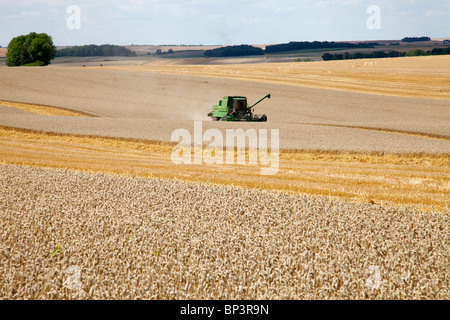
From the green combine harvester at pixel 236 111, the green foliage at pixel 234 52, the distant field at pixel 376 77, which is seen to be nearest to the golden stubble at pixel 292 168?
the green combine harvester at pixel 236 111

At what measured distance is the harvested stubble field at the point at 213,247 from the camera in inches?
244

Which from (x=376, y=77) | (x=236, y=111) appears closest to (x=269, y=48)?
(x=376, y=77)

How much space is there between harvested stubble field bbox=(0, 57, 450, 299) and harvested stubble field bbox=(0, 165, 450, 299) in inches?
1.1

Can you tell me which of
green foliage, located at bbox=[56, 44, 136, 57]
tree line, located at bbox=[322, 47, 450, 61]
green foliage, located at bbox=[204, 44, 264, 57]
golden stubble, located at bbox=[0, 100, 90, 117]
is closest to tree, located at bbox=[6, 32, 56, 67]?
green foliage, located at bbox=[56, 44, 136, 57]

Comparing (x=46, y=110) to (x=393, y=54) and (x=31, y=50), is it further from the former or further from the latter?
(x=393, y=54)

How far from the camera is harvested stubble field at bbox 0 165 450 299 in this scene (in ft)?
20.3

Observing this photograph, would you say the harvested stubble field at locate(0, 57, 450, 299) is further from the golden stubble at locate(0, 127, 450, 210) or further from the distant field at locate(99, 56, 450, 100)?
the distant field at locate(99, 56, 450, 100)

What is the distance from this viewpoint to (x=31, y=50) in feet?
259

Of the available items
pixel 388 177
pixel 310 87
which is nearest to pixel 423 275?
pixel 388 177

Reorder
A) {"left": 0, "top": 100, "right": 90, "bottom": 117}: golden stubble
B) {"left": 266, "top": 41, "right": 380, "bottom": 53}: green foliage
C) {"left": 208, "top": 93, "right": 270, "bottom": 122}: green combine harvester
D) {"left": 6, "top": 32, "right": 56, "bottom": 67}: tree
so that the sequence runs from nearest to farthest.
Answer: {"left": 208, "top": 93, "right": 270, "bottom": 122}: green combine harvester < {"left": 0, "top": 100, "right": 90, "bottom": 117}: golden stubble < {"left": 6, "top": 32, "right": 56, "bottom": 67}: tree < {"left": 266, "top": 41, "right": 380, "bottom": 53}: green foliage

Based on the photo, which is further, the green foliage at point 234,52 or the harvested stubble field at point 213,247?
the green foliage at point 234,52

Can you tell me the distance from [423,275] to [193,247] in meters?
3.68

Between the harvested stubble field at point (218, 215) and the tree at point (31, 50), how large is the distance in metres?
57.7

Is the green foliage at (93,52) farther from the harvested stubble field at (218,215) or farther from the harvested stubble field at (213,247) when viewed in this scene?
the harvested stubble field at (213,247)
